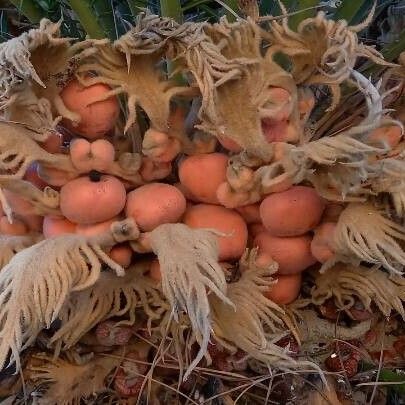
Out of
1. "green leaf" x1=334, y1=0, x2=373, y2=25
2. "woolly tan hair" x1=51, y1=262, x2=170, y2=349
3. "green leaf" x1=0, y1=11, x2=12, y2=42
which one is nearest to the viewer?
"woolly tan hair" x1=51, y1=262, x2=170, y2=349

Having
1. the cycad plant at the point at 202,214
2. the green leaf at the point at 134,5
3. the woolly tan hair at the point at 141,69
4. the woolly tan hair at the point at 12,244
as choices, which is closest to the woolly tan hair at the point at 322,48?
the cycad plant at the point at 202,214

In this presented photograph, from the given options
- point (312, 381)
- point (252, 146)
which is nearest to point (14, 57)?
point (252, 146)

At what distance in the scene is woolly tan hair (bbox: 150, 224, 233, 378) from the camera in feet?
1.77

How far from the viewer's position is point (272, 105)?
0.63m

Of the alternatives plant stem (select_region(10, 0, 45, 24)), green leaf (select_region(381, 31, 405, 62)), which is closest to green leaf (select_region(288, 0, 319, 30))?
green leaf (select_region(381, 31, 405, 62))

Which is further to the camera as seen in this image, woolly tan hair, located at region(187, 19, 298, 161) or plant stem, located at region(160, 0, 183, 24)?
plant stem, located at region(160, 0, 183, 24)

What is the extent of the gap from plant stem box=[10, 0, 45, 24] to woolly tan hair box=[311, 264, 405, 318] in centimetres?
48

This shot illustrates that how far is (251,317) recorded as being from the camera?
62cm

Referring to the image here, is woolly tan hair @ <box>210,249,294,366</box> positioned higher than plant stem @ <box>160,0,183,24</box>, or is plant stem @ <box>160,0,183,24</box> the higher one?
plant stem @ <box>160,0,183,24</box>

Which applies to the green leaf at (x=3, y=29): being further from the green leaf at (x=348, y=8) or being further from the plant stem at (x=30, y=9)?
the green leaf at (x=348, y=8)

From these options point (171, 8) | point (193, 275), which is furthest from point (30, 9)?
point (193, 275)

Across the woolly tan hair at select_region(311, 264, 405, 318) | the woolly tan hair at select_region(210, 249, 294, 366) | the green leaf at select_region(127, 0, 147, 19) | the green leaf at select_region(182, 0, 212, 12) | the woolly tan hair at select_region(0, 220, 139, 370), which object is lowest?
the woolly tan hair at select_region(311, 264, 405, 318)

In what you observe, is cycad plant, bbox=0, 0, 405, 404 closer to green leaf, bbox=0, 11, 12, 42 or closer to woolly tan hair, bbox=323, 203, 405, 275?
woolly tan hair, bbox=323, 203, 405, 275

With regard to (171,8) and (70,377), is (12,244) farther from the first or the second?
(171,8)
